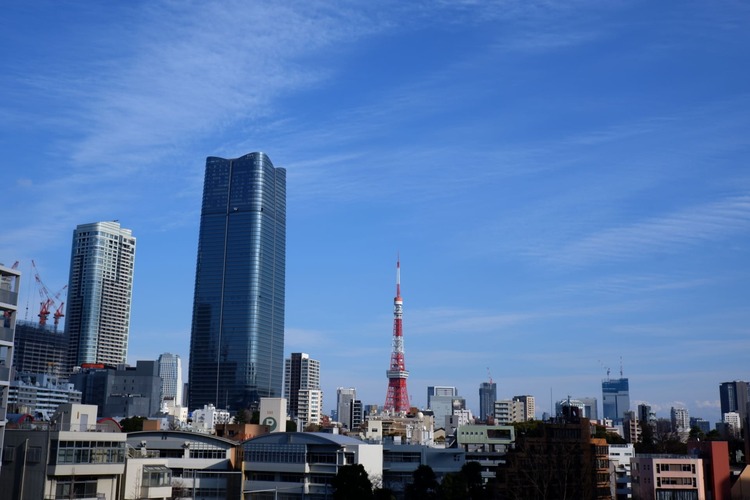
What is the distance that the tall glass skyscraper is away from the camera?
17638 cm

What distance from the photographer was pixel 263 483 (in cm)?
5200

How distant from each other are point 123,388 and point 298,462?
108776 millimetres

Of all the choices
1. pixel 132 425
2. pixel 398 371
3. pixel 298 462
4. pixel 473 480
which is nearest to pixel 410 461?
pixel 473 480

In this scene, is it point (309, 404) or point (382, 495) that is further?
point (309, 404)

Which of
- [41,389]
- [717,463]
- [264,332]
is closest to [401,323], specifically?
[264,332]

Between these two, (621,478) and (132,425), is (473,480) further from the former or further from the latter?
(132,425)

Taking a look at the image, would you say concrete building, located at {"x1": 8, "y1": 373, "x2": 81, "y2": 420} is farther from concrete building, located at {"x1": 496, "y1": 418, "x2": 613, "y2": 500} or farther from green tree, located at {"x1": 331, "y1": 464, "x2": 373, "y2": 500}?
concrete building, located at {"x1": 496, "y1": 418, "x2": 613, "y2": 500}

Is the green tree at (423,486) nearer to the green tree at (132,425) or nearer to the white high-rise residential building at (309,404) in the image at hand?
the green tree at (132,425)

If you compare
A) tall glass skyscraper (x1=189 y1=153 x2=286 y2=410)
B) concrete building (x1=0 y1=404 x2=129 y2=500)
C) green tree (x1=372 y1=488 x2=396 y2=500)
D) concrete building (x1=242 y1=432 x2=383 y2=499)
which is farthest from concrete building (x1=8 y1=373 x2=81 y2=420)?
concrete building (x1=0 y1=404 x2=129 y2=500)

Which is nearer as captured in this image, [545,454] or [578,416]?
[545,454]

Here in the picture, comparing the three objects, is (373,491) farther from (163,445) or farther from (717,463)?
(717,463)

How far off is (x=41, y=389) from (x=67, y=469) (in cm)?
11230

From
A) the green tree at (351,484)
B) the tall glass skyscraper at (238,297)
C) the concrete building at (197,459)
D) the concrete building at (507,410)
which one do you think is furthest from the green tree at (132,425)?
the concrete building at (507,410)

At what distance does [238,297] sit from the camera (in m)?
177
